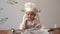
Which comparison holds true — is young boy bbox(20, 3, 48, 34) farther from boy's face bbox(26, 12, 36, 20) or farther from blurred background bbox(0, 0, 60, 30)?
blurred background bbox(0, 0, 60, 30)

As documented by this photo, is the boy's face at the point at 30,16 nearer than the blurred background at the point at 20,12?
Yes

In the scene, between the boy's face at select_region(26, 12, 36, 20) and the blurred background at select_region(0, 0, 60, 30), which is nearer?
the boy's face at select_region(26, 12, 36, 20)

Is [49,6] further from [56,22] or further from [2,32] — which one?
[2,32]

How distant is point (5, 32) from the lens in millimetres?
846

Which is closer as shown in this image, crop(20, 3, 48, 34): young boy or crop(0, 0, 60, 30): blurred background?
crop(20, 3, 48, 34): young boy

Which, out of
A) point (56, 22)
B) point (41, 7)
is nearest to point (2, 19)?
point (41, 7)

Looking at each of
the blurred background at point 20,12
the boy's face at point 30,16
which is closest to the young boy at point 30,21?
the boy's face at point 30,16

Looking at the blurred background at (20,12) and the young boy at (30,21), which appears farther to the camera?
the blurred background at (20,12)

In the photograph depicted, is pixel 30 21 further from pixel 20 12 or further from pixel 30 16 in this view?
pixel 20 12

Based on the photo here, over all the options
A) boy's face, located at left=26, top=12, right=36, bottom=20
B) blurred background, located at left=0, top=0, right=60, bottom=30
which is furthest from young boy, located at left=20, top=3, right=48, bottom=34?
blurred background, located at left=0, top=0, right=60, bottom=30

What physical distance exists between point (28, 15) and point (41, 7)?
405mm

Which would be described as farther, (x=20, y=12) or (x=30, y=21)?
(x=20, y=12)

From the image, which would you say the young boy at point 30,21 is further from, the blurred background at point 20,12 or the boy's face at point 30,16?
the blurred background at point 20,12

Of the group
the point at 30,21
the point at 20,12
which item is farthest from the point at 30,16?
the point at 20,12
